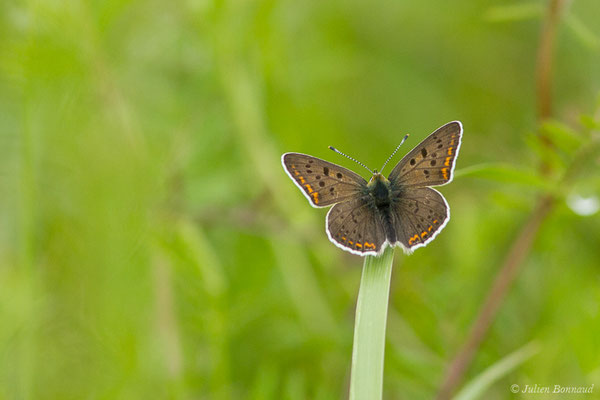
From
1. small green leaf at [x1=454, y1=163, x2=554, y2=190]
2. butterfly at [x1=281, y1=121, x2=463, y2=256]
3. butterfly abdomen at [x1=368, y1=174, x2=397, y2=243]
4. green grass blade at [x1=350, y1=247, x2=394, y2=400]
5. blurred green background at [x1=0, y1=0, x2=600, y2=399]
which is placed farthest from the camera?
blurred green background at [x1=0, y1=0, x2=600, y2=399]

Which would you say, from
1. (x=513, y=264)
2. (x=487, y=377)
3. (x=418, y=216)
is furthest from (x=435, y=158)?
(x=487, y=377)

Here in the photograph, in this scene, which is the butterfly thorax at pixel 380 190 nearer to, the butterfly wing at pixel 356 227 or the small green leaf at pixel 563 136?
the butterfly wing at pixel 356 227

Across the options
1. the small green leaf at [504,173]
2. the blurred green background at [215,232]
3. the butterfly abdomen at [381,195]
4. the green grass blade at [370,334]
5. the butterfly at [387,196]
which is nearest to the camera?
the green grass blade at [370,334]

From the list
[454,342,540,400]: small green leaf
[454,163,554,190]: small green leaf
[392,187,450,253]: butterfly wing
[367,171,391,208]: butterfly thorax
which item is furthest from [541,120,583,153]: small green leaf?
[454,342,540,400]: small green leaf

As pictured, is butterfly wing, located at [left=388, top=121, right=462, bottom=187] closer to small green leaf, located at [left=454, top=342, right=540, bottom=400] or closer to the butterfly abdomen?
the butterfly abdomen

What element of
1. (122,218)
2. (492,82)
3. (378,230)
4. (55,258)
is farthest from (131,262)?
(492,82)

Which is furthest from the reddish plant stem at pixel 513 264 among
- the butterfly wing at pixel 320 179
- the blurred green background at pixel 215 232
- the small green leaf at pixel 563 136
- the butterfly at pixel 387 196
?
the butterfly wing at pixel 320 179

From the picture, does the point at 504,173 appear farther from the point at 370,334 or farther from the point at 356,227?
the point at 370,334

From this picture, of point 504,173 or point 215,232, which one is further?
point 215,232
